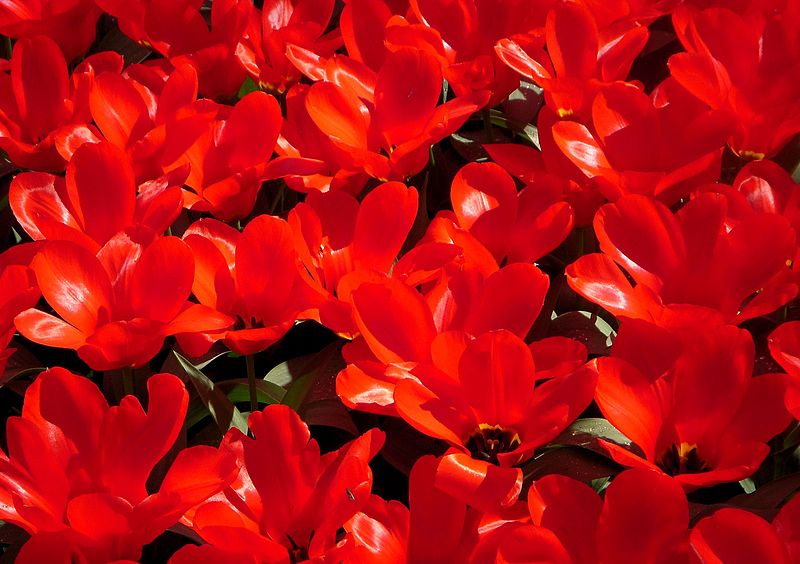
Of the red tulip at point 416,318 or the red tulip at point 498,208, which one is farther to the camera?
the red tulip at point 498,208

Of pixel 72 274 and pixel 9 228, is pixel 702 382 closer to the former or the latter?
pixel 72 274

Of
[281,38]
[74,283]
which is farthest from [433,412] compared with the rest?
[281,38]

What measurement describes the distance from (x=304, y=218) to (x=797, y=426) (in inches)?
13.5

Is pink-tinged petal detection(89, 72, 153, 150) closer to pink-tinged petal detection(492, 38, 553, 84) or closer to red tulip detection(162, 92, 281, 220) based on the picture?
red tulip detection(162, 92, 281, 220)

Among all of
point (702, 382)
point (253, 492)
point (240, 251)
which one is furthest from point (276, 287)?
point (702, 382)

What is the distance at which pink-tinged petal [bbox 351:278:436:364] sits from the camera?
64cm

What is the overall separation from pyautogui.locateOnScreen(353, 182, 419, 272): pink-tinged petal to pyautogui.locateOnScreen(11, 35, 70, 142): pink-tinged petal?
297mm

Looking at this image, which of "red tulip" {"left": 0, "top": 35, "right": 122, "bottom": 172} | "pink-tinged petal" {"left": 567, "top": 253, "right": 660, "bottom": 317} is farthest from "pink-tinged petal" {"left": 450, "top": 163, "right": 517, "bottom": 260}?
"red tulip" {"left": 0, "top": 35, "right": 122, "bottom": 172}

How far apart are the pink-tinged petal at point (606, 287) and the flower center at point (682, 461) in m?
0.08

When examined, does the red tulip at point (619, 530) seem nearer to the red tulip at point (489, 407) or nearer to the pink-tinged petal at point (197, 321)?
the red tulip at point (489, 407)

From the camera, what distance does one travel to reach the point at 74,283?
678mm

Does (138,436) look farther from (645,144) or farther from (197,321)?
(645,144)

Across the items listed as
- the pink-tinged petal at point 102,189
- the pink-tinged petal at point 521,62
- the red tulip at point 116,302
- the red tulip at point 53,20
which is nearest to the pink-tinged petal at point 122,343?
the red tulip at point 116,302

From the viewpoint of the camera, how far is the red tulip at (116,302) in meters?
0.65
